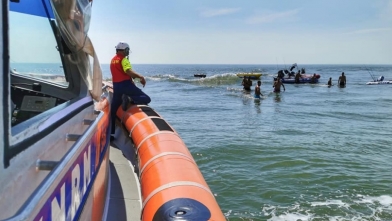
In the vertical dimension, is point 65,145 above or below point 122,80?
below

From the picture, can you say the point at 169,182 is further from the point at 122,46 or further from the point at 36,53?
the point at 122,46

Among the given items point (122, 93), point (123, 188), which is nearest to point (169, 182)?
point (123, 188)

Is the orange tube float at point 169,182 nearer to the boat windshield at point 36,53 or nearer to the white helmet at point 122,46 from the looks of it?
the boat windshield at point 36,53

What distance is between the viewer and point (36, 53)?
2180 mm

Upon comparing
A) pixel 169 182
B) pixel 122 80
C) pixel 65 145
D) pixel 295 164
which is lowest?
pixel 295 164

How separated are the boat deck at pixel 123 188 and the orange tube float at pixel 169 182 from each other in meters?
0.32

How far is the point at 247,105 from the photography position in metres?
19.2

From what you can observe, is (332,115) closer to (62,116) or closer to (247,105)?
(247,105)

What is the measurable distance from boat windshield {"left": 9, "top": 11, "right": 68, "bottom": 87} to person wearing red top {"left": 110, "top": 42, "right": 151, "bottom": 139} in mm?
2692

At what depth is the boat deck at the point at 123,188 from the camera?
291 centimetres

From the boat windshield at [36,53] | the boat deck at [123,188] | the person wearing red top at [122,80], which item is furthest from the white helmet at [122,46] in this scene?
the boat windshield at [36,53]

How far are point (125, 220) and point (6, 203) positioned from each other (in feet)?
6.25

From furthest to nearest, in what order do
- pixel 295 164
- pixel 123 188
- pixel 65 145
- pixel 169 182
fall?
pixel 295 164 < pixel 123 188 < pixel 169 182 < pixel 65 145

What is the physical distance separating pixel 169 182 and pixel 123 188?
1.14m
